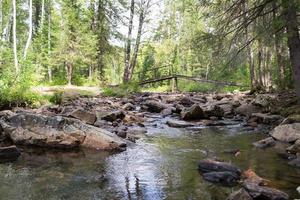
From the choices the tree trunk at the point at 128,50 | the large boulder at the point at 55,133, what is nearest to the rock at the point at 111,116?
the large boulder at the point at 55,133

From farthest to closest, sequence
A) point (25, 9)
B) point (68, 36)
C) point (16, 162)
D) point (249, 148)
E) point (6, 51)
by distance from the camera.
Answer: point (25, 9) < point (68, 36) < point (6, 51) < point (249, 148) < point (16, 162)

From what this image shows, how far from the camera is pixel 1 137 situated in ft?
29.2

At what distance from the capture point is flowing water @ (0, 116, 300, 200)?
5.50 metres

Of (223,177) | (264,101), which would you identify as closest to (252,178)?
(223,177)

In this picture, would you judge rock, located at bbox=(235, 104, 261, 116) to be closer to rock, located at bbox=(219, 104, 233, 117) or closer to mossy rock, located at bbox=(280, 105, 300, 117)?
rock, located at bbox=(219, 104, 233, 117)

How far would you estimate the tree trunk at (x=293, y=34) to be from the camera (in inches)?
362

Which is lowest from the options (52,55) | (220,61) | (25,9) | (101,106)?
(101,106)

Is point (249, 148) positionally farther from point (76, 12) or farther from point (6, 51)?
point (76, 12)

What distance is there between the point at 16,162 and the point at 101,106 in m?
8.31

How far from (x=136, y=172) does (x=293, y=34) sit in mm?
5508

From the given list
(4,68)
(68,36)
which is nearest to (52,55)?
(68,36)

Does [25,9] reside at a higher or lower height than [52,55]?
higher

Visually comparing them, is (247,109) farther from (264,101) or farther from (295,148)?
(295,148)

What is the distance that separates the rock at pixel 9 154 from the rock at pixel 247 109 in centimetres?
867
